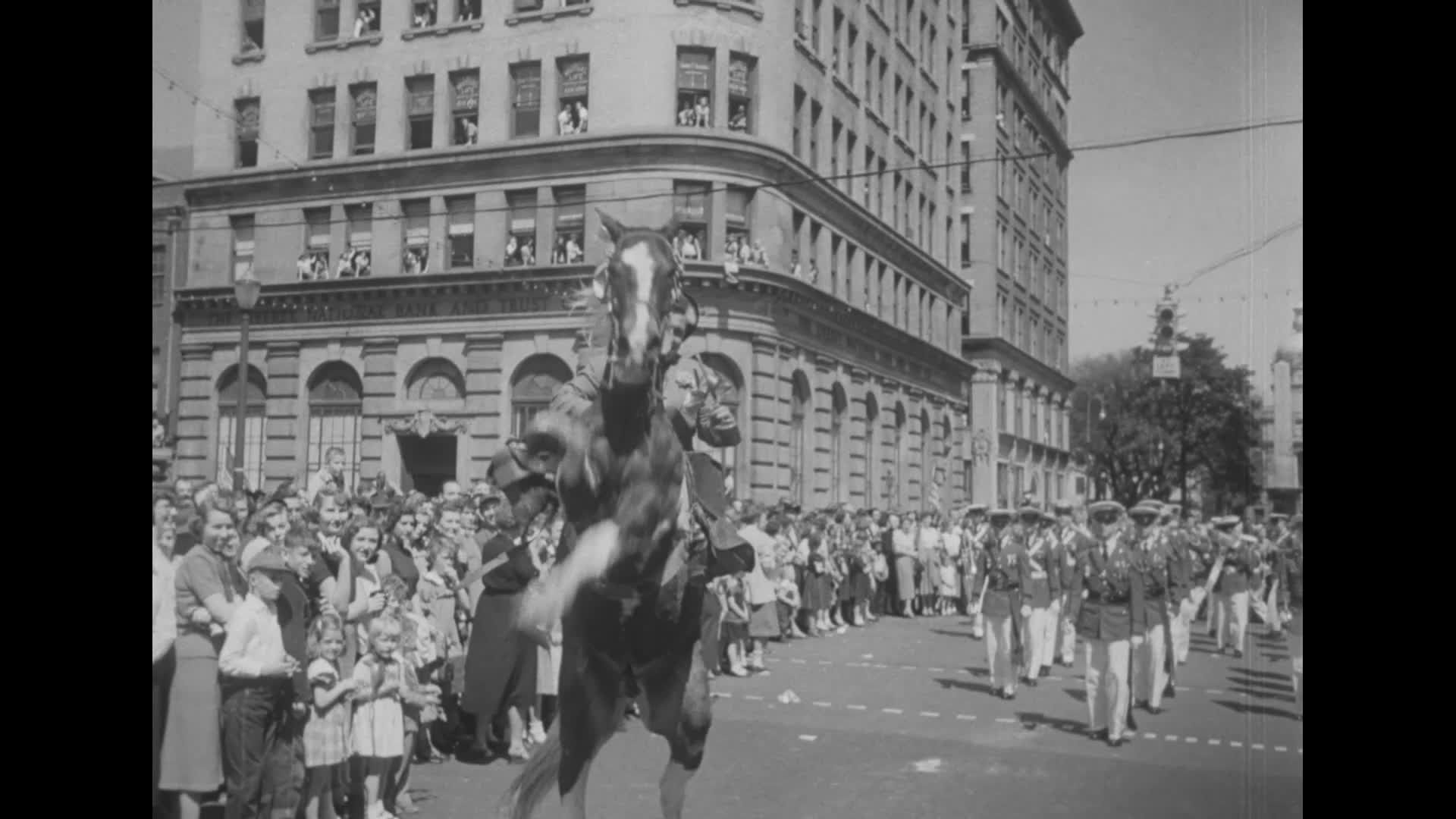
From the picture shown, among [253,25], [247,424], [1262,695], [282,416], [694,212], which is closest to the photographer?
[694,212]

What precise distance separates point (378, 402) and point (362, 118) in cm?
127

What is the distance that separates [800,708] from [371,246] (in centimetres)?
276

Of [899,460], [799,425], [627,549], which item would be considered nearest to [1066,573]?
[899,460]

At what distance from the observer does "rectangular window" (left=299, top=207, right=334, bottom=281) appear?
5484 millimetres

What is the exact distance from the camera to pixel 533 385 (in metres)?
4.81

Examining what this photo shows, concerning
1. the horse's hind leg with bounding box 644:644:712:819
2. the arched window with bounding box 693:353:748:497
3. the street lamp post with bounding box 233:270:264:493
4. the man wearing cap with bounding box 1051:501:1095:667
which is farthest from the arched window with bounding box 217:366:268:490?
the man wearing cap with bounding box 1051:501:1095:667

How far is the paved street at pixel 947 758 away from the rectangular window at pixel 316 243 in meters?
2.20

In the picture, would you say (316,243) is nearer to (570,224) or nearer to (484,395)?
(484,395)

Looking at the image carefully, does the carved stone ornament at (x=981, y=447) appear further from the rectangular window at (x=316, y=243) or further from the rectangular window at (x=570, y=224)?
the rectangular window at (x=316, y=243)

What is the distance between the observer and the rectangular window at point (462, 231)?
5242 millimetres

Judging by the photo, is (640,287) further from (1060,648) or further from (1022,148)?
(1060,648)

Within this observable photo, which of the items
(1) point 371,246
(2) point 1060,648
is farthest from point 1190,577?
(1) point 371,246

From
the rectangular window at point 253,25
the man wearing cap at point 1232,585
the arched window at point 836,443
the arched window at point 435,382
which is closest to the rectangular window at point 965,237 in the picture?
the arched window at point 836,443

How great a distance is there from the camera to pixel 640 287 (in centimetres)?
370
